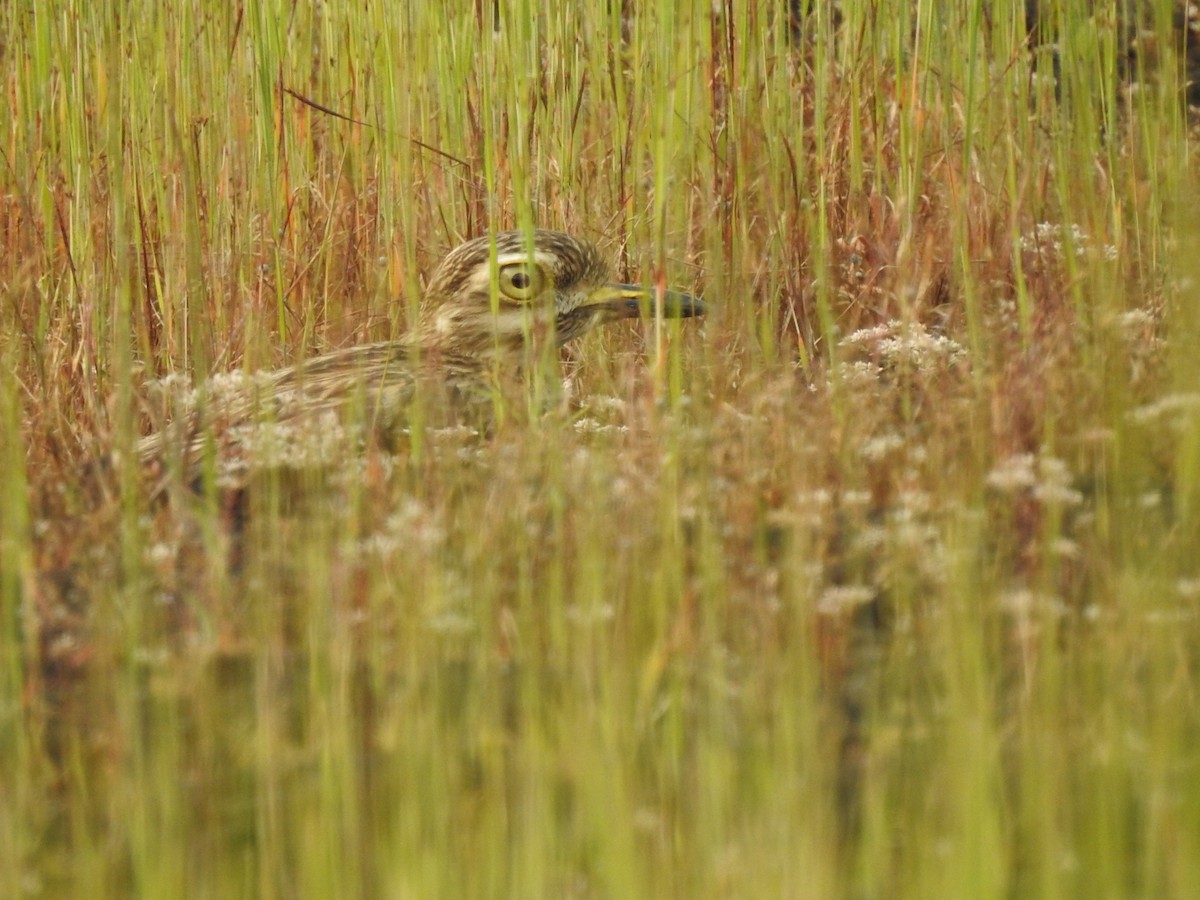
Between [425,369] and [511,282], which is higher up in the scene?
[511,282]

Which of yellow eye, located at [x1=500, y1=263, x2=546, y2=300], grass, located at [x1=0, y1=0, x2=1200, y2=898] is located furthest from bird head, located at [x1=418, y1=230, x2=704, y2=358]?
grass, located at [x1=0, y1=0, x2=1200, y2=898]

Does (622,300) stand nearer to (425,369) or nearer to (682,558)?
(425,369)

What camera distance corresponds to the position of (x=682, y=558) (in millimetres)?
2662

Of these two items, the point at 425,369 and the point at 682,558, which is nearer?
the point at 682,558

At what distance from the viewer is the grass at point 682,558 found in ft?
7.14

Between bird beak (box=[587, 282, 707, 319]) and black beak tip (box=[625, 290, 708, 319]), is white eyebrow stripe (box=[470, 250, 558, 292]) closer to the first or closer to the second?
bird beak (box=[587, 282, 707, 319])

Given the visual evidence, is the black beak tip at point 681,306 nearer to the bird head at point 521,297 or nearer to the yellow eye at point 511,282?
the bird head at point 521,297

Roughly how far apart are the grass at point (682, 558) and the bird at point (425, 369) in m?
0.09

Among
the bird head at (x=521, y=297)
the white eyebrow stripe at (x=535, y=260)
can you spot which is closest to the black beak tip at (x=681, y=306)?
the bird head at (x=521, y=297)

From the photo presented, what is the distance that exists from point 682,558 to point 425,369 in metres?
1.36

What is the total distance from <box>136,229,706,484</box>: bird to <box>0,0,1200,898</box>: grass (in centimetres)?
9

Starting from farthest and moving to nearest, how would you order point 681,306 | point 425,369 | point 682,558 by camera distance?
point 681,306
point 425,369
point 682,558

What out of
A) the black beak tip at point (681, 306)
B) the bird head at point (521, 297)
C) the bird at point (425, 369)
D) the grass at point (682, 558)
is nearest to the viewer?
the grass at point (682, 558)

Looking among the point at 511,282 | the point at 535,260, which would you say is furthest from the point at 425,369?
the point at 511,282
